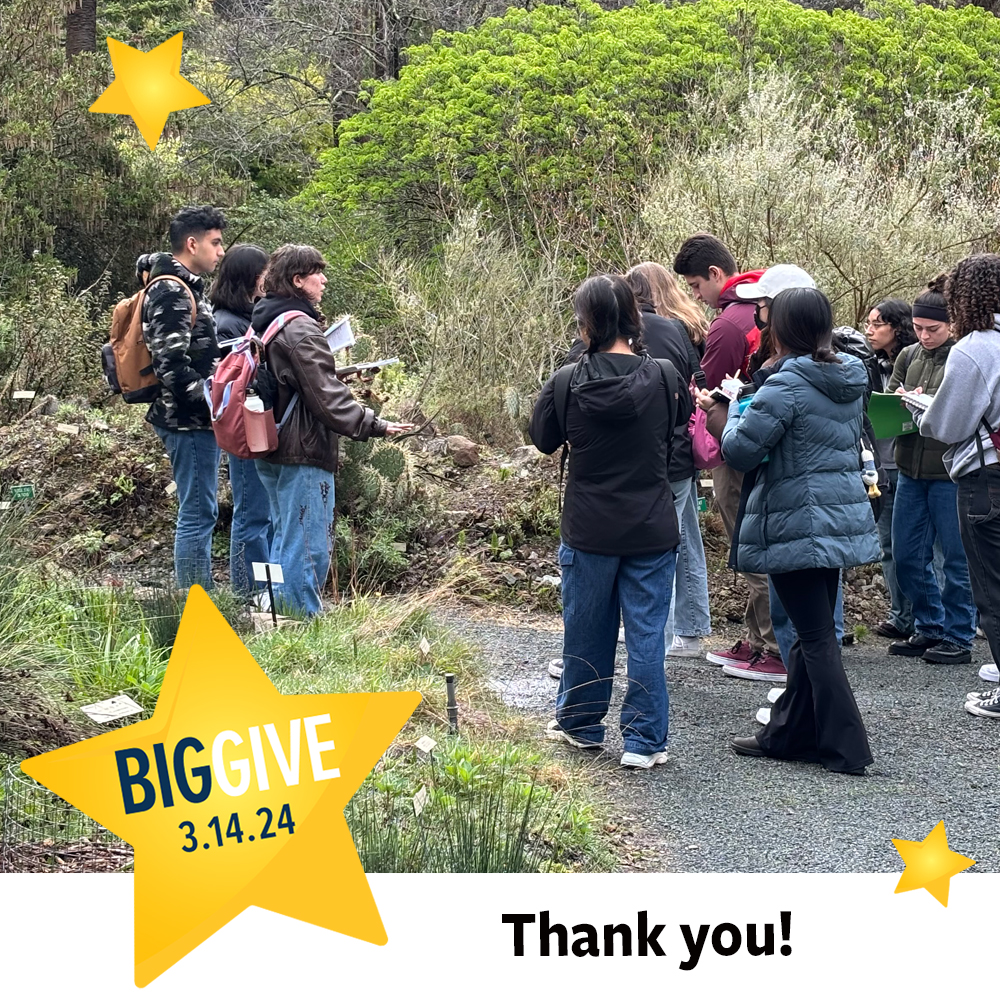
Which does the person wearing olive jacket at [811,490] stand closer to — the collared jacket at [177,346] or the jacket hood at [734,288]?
the jacket hood at [734,288]

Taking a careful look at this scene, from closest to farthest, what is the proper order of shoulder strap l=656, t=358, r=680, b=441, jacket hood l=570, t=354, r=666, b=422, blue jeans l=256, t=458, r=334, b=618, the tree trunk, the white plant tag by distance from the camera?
the white plant tag → jacket hood l=570, t=354, r=666, b=422 → shoulder strap l=656, t=358, r=680, b=441 → blue jeans l=256, t=458, r=334, b=618 → the tree trunk

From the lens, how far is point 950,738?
5863 mm

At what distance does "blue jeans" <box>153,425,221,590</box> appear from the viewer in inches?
264

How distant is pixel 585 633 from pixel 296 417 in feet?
6.11

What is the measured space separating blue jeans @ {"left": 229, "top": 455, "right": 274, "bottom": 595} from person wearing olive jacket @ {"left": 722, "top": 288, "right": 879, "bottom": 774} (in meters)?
2.93

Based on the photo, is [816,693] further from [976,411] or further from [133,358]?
[133,358]

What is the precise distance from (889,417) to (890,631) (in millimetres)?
1463

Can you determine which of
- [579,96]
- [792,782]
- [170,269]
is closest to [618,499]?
[792,782]

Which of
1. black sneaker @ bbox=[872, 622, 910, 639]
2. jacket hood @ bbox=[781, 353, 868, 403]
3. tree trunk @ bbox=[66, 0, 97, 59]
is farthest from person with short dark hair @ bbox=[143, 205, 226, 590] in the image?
tree trunk @ bbox=[66, 0, 97, 59]

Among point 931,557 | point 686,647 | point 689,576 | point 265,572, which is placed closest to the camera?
point 265,572

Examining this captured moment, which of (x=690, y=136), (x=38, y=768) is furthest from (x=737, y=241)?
(x=38, y=768)

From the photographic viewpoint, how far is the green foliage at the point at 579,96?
17.2m

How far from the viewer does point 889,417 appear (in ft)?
22.8

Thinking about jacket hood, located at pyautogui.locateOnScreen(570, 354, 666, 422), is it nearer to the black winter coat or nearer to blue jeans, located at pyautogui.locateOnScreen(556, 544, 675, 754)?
the black winter coat
